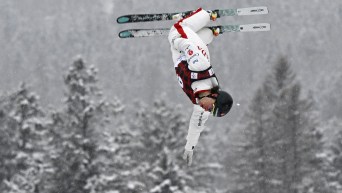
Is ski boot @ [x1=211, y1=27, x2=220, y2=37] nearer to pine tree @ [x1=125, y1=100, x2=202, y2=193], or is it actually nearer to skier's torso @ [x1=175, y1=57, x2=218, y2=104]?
skier's torso @ [x1=175, y1=57, x2=218, y2=104]

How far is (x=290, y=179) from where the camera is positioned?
83.7ft

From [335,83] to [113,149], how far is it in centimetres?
9819

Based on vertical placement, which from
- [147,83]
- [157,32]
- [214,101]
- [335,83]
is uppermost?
[147,83]

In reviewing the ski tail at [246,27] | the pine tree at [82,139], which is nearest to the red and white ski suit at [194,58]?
the ski tail at [246,27]

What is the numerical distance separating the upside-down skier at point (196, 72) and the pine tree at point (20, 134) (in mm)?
17003

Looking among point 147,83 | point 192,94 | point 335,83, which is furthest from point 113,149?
point 147,83

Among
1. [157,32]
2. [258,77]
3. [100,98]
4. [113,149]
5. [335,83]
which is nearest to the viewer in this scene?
[157,32]

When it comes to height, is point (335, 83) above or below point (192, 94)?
above

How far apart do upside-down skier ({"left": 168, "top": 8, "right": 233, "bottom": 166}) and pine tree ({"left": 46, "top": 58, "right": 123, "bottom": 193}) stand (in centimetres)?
1368

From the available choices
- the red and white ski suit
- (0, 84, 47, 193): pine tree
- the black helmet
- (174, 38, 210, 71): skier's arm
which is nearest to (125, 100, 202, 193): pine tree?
(0, 84, 47, 193): pine tree

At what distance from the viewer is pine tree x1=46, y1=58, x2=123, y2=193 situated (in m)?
21.8

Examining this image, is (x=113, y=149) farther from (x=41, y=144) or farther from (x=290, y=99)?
(x=290, y=99)

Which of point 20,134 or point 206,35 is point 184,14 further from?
point 20,134

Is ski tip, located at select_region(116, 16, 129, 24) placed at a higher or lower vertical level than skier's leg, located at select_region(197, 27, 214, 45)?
Answer: higher
